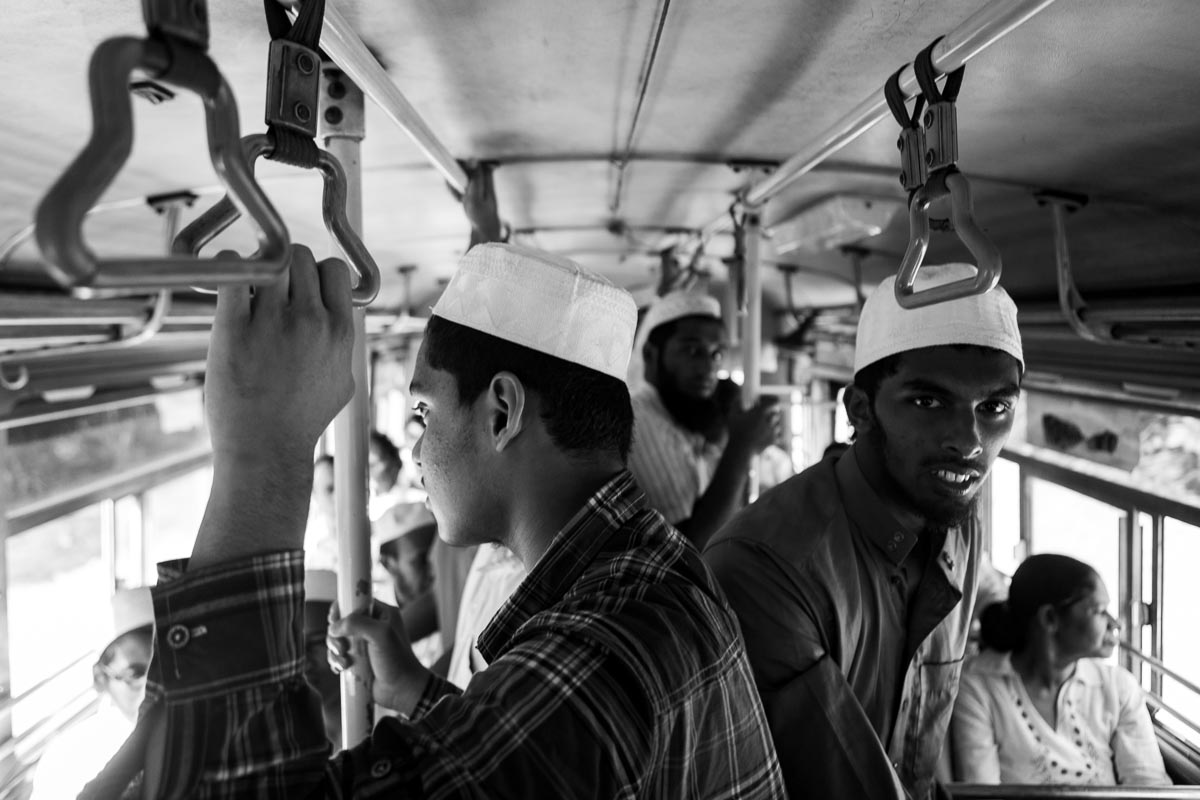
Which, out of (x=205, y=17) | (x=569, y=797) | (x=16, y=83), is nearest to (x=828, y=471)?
(x=569, y=797)

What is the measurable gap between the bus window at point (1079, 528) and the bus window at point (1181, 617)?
26 cm

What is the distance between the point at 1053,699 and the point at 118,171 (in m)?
3.97

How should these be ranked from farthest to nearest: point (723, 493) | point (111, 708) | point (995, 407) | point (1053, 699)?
point (111, 708) → point (1053, 699) → point (723, 493) → point (995, 407)

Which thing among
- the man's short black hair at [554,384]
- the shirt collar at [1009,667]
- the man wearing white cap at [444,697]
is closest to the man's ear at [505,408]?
the man's short black hair at [554,384]

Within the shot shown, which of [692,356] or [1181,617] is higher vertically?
[692,356]

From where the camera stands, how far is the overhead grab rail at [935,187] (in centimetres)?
112

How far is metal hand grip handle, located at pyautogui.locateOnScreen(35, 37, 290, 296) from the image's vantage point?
588 millimetres

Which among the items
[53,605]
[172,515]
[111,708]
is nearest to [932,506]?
[111,708]

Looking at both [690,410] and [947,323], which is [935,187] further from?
[690,410]

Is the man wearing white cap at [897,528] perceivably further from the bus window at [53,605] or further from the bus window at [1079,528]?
the bus window at [53,605]

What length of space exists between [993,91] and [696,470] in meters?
2.07

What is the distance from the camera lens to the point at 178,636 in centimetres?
87

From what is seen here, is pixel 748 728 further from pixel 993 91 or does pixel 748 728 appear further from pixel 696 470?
pixel 696 470

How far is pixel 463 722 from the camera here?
2.98ft
